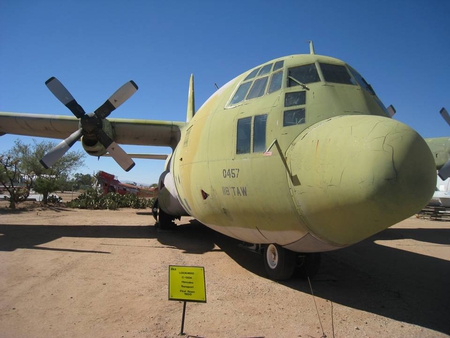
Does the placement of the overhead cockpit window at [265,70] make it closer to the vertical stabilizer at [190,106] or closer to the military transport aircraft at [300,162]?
the military transport aircraft at [300,162]

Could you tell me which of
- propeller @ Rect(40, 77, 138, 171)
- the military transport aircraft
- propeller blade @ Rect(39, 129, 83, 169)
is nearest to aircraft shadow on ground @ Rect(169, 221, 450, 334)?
the military transport aircraft

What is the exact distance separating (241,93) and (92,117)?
7879 mm

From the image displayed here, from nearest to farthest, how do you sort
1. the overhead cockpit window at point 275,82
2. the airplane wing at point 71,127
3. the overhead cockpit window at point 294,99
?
the overhead cockpit window at point 294,99
the overhead cockpit window at point 275,82
the airplane wing at point 71,127

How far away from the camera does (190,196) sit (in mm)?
7066

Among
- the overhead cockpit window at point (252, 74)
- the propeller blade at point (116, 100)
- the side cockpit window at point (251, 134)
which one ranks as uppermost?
the propeller blade at point (116, 100)

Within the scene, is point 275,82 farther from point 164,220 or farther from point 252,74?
point 164,220

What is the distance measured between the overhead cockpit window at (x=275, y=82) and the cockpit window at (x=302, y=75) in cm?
17

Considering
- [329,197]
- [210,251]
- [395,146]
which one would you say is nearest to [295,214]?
[329,197]

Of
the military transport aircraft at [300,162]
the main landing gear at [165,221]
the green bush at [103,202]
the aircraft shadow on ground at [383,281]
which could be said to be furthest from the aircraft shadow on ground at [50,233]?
the green bush at [103,202]

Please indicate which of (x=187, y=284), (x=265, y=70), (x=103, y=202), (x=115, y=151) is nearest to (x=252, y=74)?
(x=265, y=70)

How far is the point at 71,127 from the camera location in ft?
45.2

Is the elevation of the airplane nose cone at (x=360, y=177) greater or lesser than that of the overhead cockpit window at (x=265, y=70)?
lesser

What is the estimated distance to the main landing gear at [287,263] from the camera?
5.86 m

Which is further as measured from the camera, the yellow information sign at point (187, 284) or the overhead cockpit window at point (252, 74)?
the overhead cockpit window at point (252, 74)
